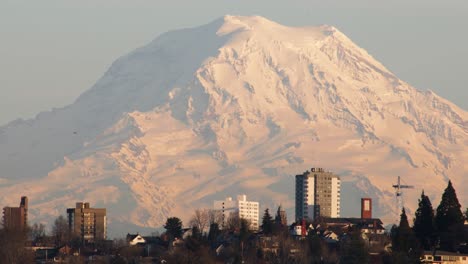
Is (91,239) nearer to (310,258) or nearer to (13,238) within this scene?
(13,238)

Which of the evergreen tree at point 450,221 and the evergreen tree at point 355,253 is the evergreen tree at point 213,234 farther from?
the evergreen tree at point 450,221

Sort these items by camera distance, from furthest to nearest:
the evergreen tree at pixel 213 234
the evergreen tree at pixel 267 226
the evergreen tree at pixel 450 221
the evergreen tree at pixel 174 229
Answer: the evergreen tree at pixel 174 229 → the evergreen tree at pixel 267 226 → the evergreen tree at pixel 213 234 → the evergreen tree at pixel 450 221

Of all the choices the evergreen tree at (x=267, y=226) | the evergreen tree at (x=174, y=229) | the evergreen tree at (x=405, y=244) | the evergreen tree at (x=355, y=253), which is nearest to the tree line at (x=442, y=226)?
the evergreen tree at (x=355, y=253)

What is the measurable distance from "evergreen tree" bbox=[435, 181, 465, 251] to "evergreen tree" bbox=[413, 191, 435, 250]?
2.28ft

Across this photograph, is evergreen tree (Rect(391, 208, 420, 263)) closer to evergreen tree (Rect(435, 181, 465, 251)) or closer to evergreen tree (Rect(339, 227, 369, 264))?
evergreen tree (Rect(339, 227, 369, 264))

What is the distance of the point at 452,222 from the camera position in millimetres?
130500

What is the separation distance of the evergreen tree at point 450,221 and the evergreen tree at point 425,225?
69cm

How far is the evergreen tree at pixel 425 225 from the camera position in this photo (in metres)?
130

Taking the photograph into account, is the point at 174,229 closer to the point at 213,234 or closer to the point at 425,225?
the point at 213,234

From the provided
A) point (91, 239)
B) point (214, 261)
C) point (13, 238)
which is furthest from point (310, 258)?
point (91, 239)

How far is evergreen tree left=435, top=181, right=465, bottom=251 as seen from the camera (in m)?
130

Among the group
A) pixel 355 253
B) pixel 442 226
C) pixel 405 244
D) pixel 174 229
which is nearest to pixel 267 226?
pixel 174 229

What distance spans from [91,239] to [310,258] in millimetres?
58081

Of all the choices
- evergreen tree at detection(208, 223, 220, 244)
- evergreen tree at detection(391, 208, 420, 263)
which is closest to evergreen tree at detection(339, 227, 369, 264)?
evergreen tree at detection(391, 208, 420, 263)
